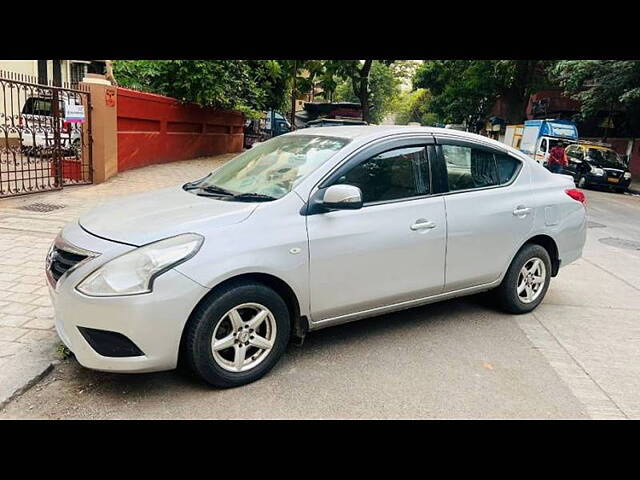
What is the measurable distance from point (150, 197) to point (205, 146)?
13.8 m

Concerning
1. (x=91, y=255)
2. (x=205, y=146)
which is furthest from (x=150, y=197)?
(x=205, y=146)

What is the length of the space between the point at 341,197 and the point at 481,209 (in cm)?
153

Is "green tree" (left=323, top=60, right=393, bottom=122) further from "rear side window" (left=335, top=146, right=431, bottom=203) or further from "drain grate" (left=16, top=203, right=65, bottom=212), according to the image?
"rear side window" (left=335, top=146, right=431, bottom=203)

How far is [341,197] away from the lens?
3.58 meters

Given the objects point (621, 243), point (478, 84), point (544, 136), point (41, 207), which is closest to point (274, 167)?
point (41, 207)

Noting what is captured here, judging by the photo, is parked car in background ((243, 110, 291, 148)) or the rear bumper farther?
parked car in background ((243, 110, 291, 148))

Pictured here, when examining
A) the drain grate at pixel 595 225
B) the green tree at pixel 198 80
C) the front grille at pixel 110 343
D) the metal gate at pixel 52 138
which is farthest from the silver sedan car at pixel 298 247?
the green tree at pixel 198 80

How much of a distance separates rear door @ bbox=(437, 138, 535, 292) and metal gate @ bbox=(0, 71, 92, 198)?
777 centimetres

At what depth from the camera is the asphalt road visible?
3.22m

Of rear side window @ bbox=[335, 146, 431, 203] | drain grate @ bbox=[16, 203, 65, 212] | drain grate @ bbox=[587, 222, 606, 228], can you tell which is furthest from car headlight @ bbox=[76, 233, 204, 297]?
drain grate @ bbox=[587, 222, 606, 228]

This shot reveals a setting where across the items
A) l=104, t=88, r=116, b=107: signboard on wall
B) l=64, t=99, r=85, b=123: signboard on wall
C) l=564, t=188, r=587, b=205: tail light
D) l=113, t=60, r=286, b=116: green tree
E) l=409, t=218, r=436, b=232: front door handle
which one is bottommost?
l=409, t=218, r=436, b=232: front door handle

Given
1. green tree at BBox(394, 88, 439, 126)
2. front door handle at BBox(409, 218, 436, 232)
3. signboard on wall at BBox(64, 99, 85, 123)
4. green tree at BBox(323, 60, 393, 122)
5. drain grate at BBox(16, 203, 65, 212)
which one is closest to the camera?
front door handle at BBox(409, 218, 436, 232)

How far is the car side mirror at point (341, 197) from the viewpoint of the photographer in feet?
11.8

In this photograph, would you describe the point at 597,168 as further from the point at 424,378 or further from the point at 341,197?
the point at 341,197
